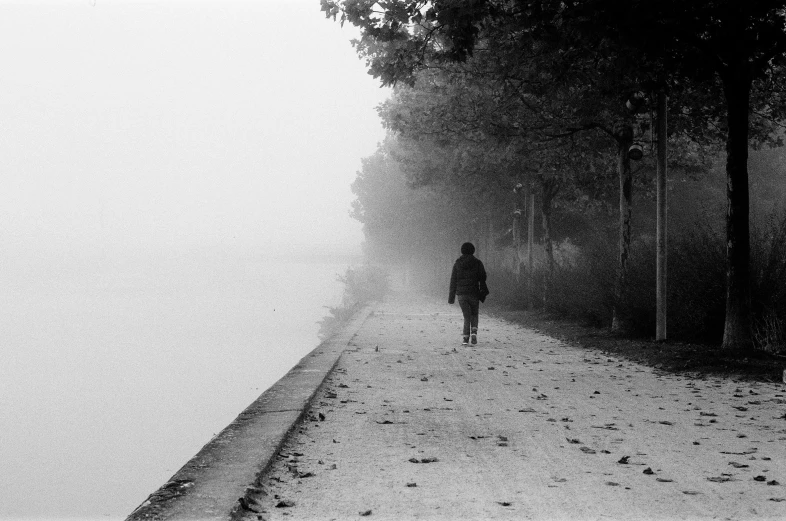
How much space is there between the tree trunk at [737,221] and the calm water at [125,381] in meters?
9.21

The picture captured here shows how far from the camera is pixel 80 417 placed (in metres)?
47.7

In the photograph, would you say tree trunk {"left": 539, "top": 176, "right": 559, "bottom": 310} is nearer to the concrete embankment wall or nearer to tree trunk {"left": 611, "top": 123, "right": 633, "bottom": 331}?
tree trunk {"left": 611, "top": 123, "right": 633, "bottom": 331}

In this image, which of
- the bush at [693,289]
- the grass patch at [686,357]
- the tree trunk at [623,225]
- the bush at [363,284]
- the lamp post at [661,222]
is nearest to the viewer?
the grass patch at [686,357]

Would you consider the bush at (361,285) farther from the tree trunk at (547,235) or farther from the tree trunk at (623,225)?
the tree trunk at (623,225)

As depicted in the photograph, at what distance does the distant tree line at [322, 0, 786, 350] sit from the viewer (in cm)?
1179

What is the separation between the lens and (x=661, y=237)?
15.5m

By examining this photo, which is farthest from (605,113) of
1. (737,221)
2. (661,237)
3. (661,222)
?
(737,221)

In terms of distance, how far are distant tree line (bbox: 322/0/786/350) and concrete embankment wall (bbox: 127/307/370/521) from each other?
17.1 feet

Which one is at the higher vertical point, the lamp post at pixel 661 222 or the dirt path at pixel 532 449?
the lamp post at pixel 661 222

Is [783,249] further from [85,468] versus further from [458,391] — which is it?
[85,468]

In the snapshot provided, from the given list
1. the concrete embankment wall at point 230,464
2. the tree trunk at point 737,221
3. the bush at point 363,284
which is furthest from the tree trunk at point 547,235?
the bush at point 363,284

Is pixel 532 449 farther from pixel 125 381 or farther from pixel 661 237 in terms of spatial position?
pixel 125 381

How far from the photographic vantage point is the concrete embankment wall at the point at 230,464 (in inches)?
177

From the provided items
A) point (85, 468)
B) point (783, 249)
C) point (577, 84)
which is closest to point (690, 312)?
point (783, 249)
